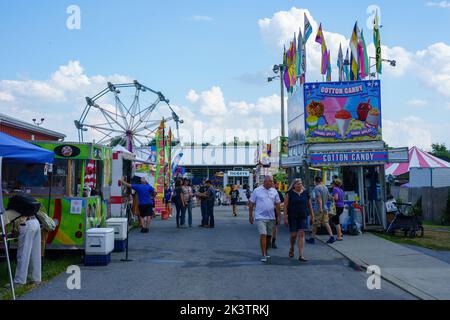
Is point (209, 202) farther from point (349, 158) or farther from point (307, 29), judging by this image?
point (307, 29)

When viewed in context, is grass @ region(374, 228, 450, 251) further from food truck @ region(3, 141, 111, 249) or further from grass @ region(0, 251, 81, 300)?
grass @ region(0, 251, 81, 300)

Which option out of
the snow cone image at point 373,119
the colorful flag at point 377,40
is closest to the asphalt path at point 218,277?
the snow cone image at point 373,119

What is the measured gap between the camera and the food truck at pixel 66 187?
1051 cm

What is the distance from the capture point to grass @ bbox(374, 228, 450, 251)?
1271cm

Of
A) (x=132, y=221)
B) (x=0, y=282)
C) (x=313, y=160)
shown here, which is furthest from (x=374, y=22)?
(x=0, y=282)

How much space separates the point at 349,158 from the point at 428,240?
3301mm

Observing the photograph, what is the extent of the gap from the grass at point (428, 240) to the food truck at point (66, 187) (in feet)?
26.5

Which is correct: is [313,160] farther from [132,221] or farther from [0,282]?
[0,282]

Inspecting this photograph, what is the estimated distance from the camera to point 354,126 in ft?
54.8

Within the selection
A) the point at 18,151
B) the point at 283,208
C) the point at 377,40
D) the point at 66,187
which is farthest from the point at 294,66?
the point at 18,151

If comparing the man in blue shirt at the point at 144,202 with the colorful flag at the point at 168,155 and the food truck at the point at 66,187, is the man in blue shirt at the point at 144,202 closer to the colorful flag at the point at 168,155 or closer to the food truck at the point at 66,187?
the food truck at the point at 66,187

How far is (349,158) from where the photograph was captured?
15.6 meters

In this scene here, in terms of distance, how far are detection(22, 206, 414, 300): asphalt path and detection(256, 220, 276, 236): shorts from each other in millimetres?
605

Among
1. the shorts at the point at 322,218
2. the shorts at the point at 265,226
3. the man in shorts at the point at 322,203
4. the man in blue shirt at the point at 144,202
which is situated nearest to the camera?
the shorts at the point at 265,226
